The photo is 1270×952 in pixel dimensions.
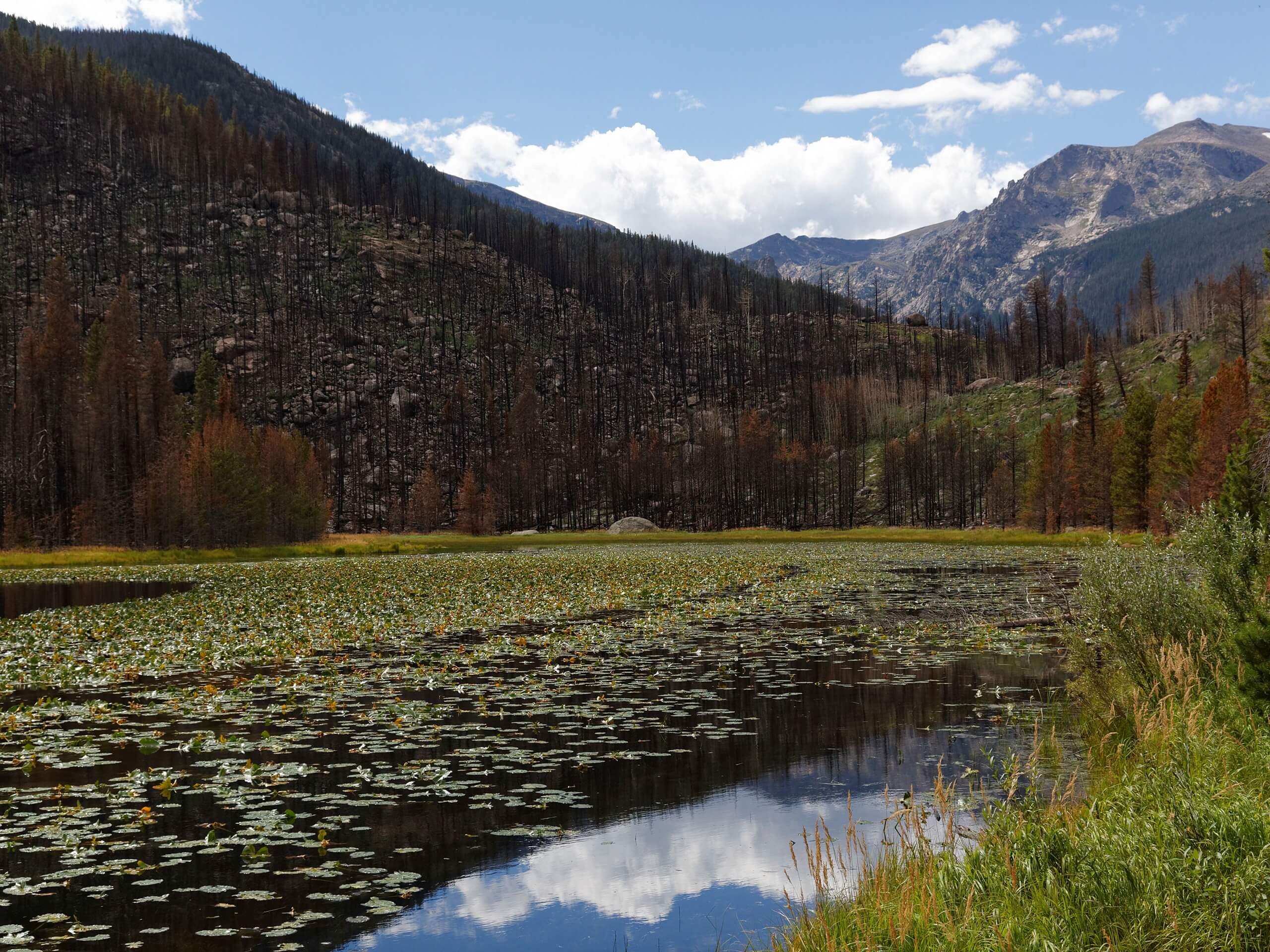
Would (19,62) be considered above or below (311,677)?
above

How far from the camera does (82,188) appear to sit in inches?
7096

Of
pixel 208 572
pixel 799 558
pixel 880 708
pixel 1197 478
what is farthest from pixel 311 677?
pixel 1197 478

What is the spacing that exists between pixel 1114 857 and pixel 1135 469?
92.3 metres

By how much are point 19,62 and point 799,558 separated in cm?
21192

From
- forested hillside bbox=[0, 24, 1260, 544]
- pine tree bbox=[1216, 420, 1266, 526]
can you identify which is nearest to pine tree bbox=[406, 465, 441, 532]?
forested hillside bbox=[0, 24, 1260, 544]

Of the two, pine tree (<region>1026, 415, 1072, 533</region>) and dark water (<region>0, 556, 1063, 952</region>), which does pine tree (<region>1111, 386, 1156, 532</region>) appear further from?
dark water (<region>0, 556, 1063, 952</region>)

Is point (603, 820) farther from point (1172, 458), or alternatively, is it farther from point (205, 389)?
point (205, 389)

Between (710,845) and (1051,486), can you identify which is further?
(1051,486)

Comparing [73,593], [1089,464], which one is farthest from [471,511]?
[73,593]

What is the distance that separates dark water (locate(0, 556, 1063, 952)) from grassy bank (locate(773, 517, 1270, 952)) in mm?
1067

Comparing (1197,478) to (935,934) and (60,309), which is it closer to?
(935,934)

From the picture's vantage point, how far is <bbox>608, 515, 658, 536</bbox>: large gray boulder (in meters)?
129

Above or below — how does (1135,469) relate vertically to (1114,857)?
above

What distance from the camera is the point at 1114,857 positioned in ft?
25.7
